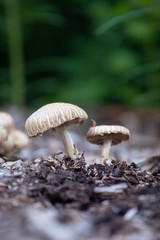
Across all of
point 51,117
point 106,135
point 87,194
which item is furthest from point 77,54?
point 87,194

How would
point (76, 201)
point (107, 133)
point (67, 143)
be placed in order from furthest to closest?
point (67, 143), point (107, 133), point (76, 201)

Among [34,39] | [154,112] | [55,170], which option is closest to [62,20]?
[34,39]

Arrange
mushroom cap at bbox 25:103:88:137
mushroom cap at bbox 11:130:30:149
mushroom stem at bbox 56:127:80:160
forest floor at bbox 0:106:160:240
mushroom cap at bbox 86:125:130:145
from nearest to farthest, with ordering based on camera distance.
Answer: forest floor at bbox 0:106:160:240 → mushroom cap at bbox 25:103:88:137 → mushroom cap at bbox 86:125:130:145 → mushroom stem at bbox 56:127:80:160 → mushroom cap at bbox 11:130:30:149

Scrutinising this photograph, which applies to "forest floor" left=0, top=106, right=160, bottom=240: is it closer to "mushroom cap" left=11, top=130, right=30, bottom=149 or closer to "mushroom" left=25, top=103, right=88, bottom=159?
"mushroom" left=25, top=103, right=88, bottom=159

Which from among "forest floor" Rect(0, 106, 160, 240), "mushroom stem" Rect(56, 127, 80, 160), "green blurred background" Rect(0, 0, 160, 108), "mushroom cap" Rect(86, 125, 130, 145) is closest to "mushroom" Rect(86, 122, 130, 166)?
"mushroom cap" Rect(86, 125, 130, 145)

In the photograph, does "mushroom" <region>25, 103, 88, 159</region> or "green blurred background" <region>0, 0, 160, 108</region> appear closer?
"mushroom" <region>25, 103, 88, 159</region>

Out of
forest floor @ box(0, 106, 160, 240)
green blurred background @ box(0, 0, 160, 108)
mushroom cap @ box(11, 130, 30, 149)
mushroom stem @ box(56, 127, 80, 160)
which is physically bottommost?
forest floor @ box(0, 106, 160, 240)

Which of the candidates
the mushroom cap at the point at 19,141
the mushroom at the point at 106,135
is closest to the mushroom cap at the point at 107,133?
the mushroom at the point at 106,135

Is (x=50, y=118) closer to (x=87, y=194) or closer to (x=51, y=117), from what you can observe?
(x=51, y=117)
